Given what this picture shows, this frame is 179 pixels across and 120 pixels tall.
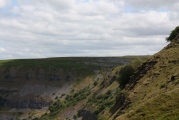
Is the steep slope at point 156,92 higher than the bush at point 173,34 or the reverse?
the reverse

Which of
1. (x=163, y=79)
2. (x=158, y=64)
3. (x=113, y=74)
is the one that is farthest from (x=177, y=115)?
(x=113, y=74)

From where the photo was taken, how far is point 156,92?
41.9 metres

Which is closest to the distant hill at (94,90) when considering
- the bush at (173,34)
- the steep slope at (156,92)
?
the steep slope at (156,92)

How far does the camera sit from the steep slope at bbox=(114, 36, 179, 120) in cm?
3055

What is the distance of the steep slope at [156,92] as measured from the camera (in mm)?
30547

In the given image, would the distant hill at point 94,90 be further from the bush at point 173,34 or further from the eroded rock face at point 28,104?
the bush at point 173,34

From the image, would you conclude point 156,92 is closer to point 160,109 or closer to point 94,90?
point 160,109

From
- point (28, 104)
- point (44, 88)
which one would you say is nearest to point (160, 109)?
point (28, 104)

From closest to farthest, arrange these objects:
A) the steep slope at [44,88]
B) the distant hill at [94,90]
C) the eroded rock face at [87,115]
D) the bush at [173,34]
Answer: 1. the distant hill at [94,90]
2. the bush at [173,34]
3. the eroded rock face at [87,115]
4. the steep slope at [44,88]

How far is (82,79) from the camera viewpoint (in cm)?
17850

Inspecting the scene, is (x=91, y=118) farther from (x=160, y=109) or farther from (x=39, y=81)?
(x=39, y=81)

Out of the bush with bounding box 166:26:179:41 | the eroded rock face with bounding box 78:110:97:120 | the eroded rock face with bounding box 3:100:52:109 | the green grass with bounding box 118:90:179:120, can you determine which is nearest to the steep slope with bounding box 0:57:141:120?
the eroded rock face with bounding box 3:100:52:109

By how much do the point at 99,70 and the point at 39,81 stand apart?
41667 mm

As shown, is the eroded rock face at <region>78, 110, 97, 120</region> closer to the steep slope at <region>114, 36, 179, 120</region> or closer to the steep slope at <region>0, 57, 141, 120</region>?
the steep slope at <region>114, 36, 179, 120</region>
